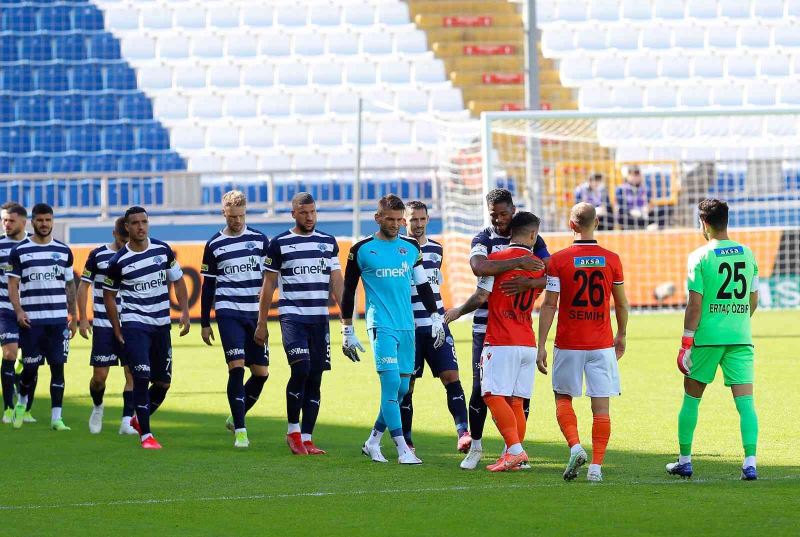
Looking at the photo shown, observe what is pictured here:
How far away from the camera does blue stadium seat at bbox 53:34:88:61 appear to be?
30.1 metres

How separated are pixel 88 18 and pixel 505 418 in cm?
2453

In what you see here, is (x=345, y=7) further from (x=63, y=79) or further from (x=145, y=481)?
(x=145, y=481)

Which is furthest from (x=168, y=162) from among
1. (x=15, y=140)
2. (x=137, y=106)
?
(x=15, y=140)

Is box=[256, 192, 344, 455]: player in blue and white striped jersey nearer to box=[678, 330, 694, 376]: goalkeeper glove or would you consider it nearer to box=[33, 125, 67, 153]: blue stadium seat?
box=[678, 330, 694, 376]: goalkeeper glove

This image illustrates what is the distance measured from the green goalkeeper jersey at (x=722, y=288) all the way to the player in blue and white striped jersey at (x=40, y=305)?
6201 millimetres

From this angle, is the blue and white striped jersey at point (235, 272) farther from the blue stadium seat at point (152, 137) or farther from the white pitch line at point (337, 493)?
the blue stadium seat at point (152, 137)

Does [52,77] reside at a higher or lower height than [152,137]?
higher

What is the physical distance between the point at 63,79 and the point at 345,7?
6776 millimetres

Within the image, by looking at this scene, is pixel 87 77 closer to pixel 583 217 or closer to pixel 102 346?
pixel 102 346

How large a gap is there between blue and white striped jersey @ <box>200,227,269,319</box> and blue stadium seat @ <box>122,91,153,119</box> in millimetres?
19827

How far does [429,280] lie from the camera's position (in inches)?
396

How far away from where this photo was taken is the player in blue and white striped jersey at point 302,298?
1006cm

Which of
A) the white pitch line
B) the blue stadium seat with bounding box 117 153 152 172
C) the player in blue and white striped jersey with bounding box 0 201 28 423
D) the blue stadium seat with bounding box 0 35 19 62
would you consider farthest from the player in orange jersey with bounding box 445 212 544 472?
the blue stadium seat with bounding box 0 35 19 62

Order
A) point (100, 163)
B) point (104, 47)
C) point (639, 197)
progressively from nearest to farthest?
point (639, 197) < point (100, 163) < point (104, 47)
